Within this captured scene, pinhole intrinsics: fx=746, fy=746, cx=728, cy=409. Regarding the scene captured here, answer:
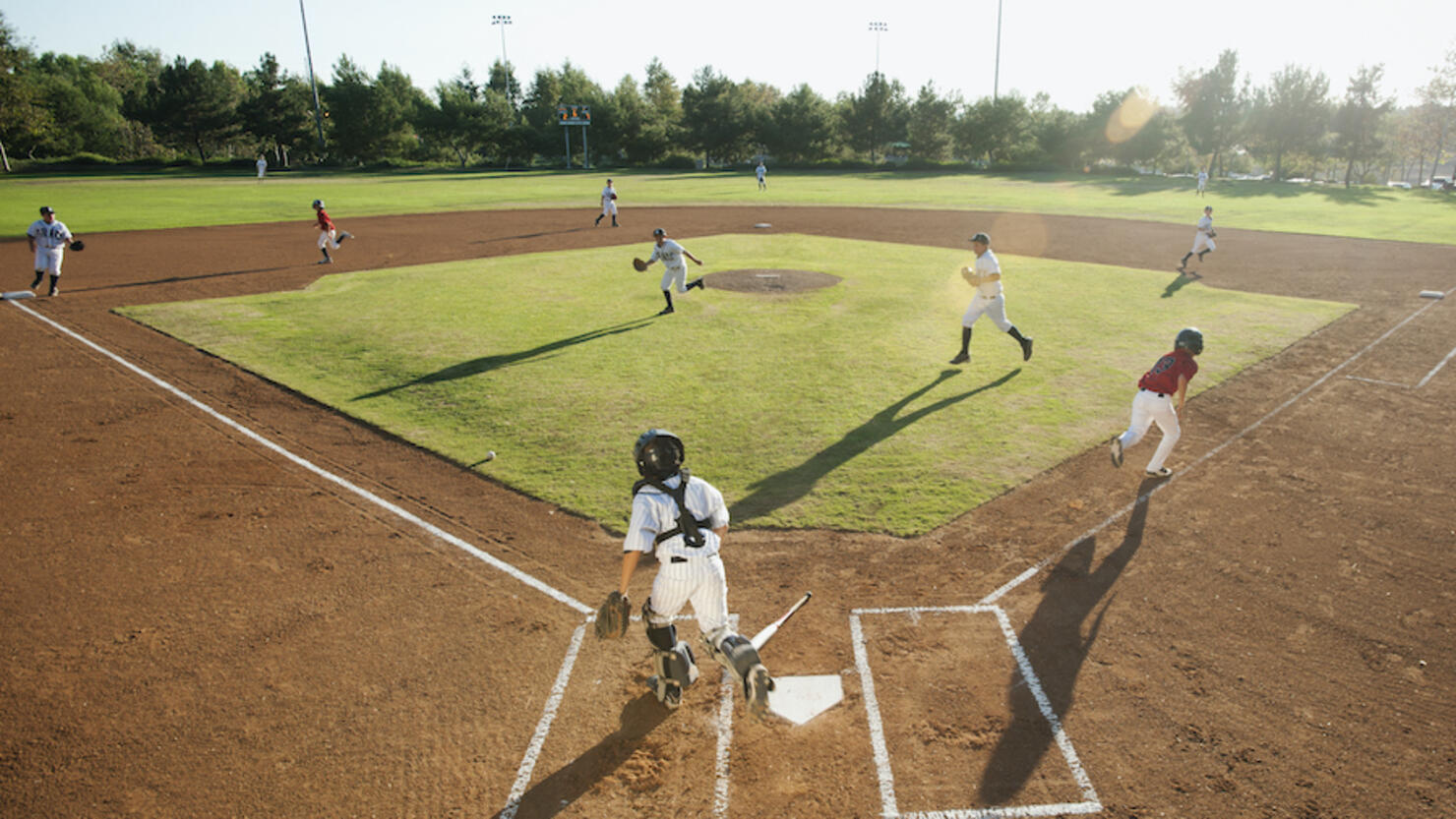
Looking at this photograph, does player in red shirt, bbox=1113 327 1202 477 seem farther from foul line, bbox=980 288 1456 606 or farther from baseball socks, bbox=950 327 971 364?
baseball socks, bbox=950 327 971 364

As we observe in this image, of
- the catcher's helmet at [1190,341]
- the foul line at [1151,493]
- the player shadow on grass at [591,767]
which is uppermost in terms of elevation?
the catcher's helmet at [1190,341]

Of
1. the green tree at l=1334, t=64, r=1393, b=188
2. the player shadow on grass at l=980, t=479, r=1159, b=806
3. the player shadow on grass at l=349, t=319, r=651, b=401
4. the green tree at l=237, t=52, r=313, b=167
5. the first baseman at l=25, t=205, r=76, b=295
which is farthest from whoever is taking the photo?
the green tree at l=237, t=52, r=313, b=167

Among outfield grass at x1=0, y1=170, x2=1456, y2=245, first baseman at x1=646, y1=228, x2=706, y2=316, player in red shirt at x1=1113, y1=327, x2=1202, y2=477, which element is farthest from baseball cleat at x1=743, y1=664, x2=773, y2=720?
outfield grass at x1=0, y1=170, x2=1456, y2=245

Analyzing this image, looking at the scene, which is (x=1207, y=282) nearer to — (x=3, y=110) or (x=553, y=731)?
(x=553, y=731)

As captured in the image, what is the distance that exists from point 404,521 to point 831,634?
17.5 ft

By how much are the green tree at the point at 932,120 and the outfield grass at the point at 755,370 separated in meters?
74.3

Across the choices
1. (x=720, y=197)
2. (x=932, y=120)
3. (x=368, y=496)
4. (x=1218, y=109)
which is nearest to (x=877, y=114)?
(x=932, y=120)

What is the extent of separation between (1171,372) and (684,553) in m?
7.28

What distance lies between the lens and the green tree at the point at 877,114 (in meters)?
91.3

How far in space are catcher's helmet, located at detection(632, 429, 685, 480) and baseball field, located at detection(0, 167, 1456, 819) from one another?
84.6 inches

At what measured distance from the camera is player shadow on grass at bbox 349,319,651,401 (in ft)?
44.8

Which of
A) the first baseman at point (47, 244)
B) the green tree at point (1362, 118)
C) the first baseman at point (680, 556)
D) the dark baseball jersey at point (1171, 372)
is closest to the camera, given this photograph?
the first baseman at point (680, 556)

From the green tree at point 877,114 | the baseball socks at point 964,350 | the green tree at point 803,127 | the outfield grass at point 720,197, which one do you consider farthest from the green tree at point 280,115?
the baseball socks at point 964,350

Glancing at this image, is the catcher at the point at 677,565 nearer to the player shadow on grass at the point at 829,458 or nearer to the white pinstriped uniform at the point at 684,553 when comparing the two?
the white pinstriped uniform at the point at 684,553
